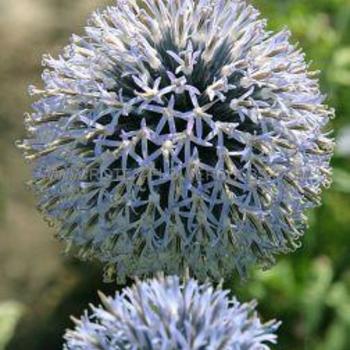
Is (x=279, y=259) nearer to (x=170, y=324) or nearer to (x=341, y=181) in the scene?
(x=341, y=181)

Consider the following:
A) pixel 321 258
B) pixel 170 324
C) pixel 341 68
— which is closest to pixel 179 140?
pixel 170 324

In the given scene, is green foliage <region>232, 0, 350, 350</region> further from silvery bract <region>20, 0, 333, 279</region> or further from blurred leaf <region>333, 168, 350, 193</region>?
silvery bract <region>20, 0, 333, 279</region>

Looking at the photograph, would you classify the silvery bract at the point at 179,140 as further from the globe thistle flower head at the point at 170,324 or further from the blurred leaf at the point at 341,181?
the blurred leaf at the point at 341,181

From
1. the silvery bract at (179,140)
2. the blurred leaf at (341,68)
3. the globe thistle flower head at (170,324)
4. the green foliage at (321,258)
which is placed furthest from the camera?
the blurred leaf at (341,68)

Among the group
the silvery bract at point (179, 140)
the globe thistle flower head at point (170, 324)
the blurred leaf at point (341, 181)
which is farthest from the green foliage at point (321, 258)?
the globe thistle flower head at point (170, 324)

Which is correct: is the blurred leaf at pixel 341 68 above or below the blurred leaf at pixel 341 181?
above
